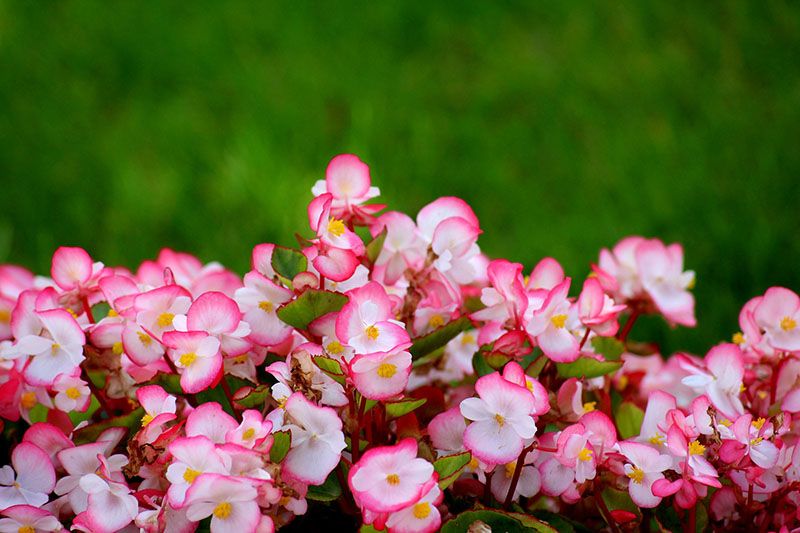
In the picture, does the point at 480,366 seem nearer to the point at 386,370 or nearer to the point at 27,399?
the point at 386,370

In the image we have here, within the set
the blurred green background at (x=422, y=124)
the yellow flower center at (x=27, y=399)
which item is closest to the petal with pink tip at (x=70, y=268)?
the yellow flower center at (x=27, y=399)

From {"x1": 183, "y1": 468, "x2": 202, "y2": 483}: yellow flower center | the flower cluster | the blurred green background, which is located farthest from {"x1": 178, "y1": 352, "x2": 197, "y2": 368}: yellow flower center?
the blurred green background

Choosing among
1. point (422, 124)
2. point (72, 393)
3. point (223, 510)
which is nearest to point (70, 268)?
point (72, 393)

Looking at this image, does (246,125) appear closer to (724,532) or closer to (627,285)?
(627,285)

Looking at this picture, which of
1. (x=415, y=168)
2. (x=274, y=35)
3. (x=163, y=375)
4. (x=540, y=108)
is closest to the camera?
(x=163, y=375)

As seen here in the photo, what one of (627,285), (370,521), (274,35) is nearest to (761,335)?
(627,285)

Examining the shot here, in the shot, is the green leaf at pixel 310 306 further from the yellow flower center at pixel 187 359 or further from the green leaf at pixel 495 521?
the green leaf at pixel 495 521

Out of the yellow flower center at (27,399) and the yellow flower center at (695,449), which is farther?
A: the yellow flower center at (27,399)

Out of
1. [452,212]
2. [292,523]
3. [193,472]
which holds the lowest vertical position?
[292,523]
